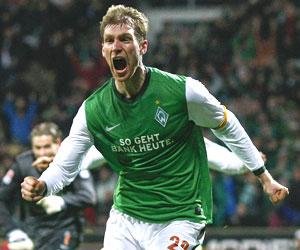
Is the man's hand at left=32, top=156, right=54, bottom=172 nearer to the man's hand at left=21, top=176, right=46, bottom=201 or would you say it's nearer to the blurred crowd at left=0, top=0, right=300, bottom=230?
the man's hand at left=21, top=176, right=46, bottom=201

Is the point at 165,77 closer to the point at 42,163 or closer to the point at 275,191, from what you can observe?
the point at 275,191

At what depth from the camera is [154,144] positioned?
4.85m

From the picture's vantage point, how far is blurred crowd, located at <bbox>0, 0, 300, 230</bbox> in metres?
12.5

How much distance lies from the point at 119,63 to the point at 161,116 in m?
0.39

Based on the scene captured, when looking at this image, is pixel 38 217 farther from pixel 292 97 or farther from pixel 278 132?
pixel 292 97

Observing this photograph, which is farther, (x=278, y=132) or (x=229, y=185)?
(x=278, y=132)

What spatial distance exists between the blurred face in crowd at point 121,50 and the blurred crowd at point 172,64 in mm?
7204

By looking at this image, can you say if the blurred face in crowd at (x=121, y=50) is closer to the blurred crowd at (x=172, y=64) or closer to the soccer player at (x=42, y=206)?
the soccer player at (x=42, y=206)

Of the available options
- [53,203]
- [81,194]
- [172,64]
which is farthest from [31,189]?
[172,64]

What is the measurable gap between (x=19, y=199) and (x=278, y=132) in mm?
6004

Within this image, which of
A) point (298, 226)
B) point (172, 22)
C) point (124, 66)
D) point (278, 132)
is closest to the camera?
point (124, 66)

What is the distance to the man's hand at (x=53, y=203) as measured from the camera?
6.77 metres

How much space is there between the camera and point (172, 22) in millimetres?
15469

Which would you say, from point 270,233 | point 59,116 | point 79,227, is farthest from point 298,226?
Answer: point 79,227
